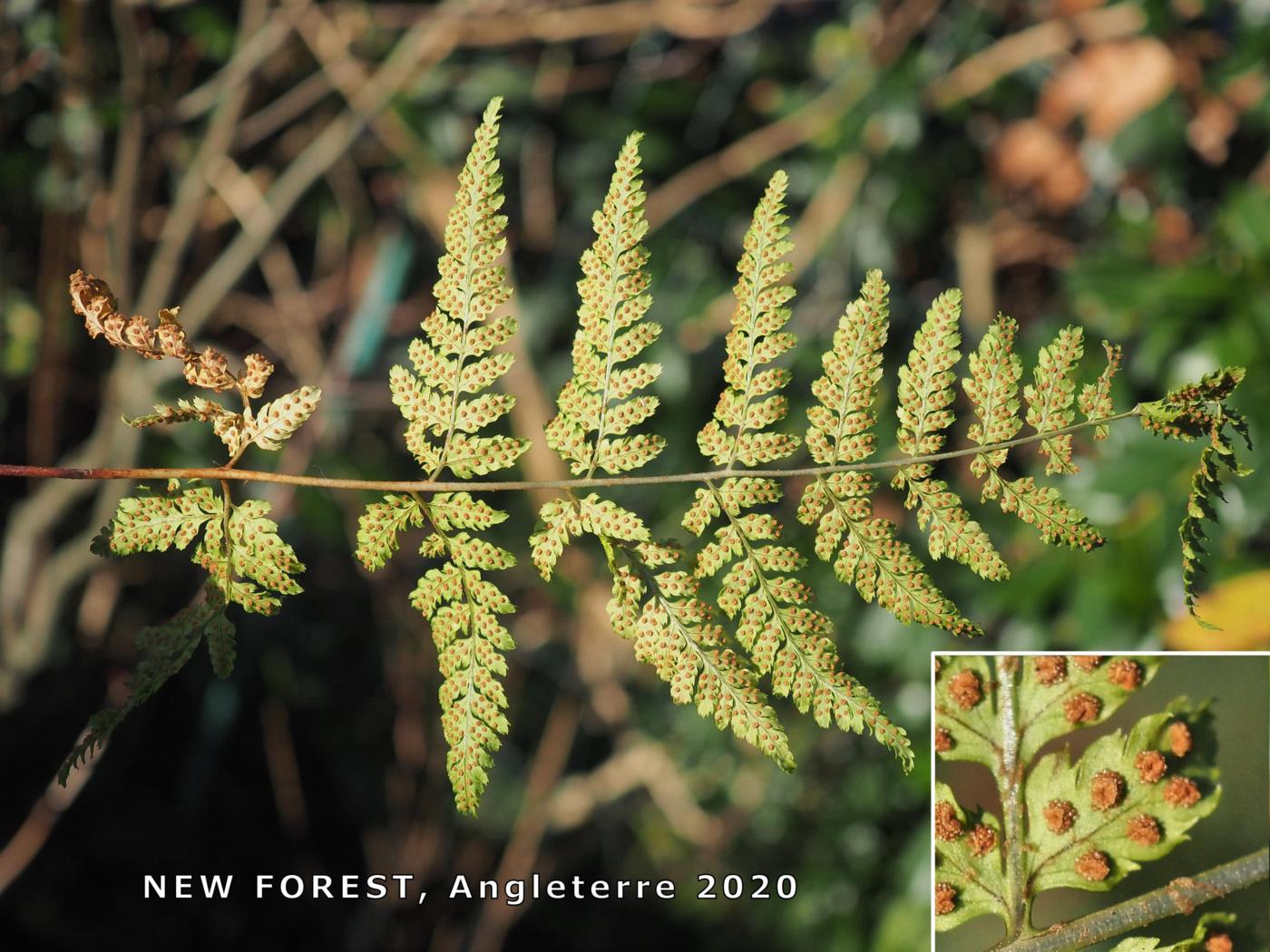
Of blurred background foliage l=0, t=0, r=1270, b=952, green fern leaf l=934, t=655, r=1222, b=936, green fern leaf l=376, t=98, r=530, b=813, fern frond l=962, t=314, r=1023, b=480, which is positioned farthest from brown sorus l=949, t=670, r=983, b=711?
blurred background foliage l=0, t=0, r=1270, b=952

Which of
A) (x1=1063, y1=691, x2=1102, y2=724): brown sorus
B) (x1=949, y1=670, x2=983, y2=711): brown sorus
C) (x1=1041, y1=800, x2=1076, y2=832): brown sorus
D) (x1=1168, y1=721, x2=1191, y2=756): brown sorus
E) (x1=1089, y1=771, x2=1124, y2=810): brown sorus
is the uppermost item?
(x1=949, y1=670, x2=983, y2=711): brown sorus

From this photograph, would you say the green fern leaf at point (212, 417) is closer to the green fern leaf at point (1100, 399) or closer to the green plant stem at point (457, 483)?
the green plant stem at point (457, 483)

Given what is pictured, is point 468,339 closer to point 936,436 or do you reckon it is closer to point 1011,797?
point 936,436

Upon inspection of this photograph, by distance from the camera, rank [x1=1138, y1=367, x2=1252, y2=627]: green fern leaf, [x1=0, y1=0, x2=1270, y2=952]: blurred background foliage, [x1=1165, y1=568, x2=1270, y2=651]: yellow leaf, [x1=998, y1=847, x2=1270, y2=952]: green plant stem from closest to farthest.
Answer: [x1=1138, y1=367, x2=1252, y2=627]: green fern leaf
[x1=998, y1=847, x2=1270, y2=952]: green plant stem
[x1=1165, y1=568, x2=1270, y2=651]: yellow leaf
[x1=0, y1=0, x2=1270, y2=952]: blurred background foliage

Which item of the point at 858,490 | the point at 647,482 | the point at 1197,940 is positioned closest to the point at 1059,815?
the point at 1197,940

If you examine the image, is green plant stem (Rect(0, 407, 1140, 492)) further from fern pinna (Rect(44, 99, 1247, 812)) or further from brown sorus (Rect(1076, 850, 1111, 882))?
brown sorus (Rect(1076, 850, 1111, 882))
